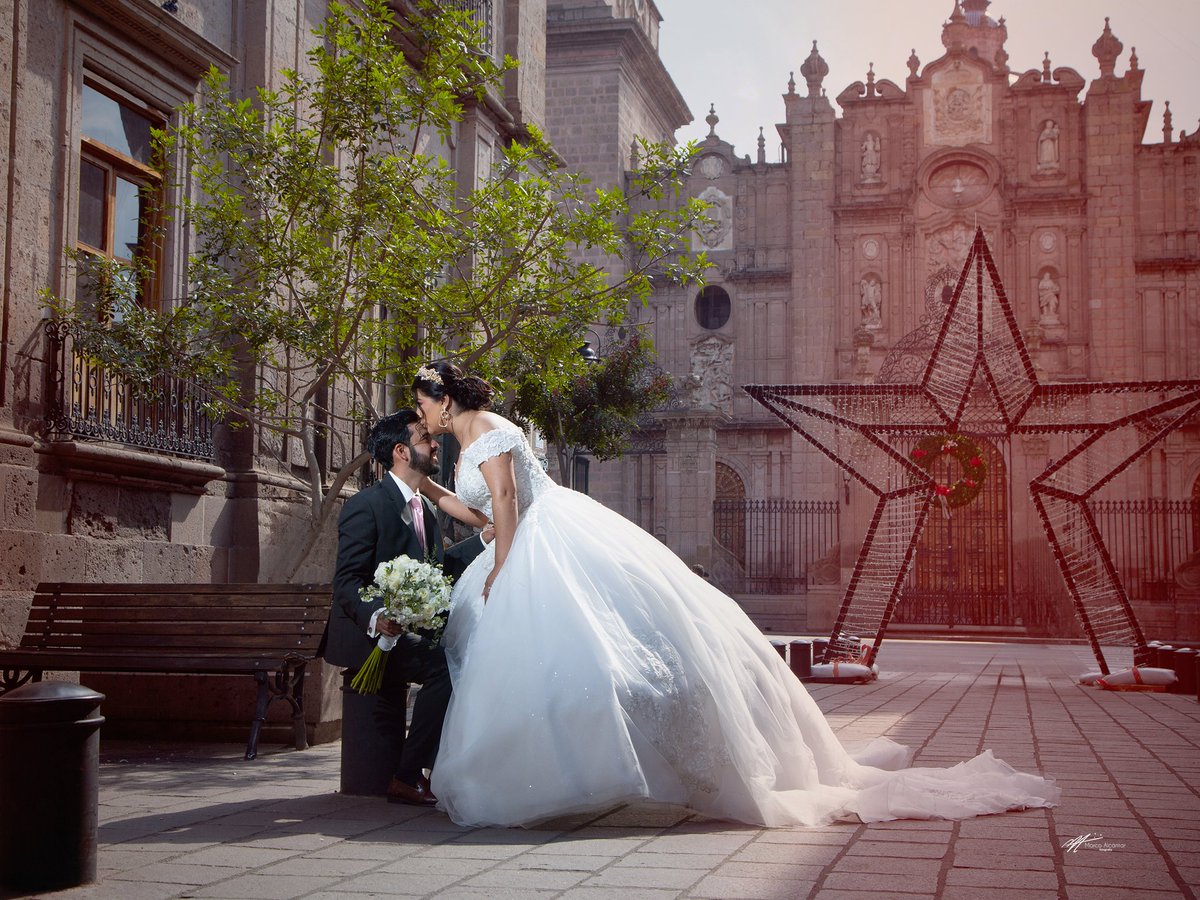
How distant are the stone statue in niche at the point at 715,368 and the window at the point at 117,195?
26351 millimetres

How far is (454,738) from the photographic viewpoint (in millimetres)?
5348

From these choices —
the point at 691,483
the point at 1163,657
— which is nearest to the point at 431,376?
the point at 1163,657

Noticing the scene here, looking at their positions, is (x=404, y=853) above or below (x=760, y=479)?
below

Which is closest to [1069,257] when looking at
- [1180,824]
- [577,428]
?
[577,428]

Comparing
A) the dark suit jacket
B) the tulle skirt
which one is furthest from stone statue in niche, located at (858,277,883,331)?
the dark suit jacket

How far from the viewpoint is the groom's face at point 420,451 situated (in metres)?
6.07

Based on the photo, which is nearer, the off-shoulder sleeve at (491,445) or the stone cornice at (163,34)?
the off-shoulder sleeve at (491,445)

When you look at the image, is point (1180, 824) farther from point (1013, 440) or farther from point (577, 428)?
point (1013, 440)

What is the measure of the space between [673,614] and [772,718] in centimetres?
63

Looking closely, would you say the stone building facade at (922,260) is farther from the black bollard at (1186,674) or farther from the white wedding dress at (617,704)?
the white wedding dress at (617,704)

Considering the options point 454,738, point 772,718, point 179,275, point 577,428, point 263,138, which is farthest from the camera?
point 577,428

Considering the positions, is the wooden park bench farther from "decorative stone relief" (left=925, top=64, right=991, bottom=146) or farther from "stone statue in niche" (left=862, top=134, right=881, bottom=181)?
"decorative stone relief" (left=925, top=64, right=991, bottom=146)

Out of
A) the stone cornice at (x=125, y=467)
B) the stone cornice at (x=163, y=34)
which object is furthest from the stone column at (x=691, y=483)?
the stone cornice at (x=125, y=467)

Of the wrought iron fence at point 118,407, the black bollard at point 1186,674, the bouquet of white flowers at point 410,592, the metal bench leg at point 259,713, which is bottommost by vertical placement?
the black bollard at point 1186,674
